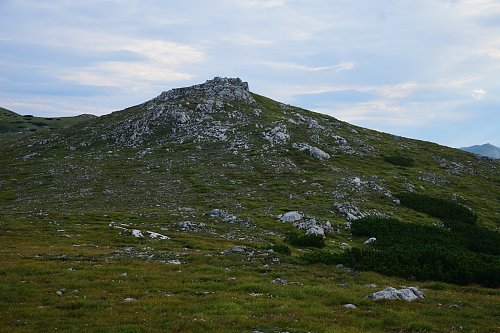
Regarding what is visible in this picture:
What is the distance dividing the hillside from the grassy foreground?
4.6 inches

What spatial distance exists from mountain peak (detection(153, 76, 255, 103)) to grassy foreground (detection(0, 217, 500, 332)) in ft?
Answer: 297

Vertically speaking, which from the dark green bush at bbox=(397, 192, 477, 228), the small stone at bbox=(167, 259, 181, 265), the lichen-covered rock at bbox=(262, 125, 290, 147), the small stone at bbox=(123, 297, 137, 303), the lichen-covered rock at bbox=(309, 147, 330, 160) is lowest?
the small stone at bbox=(167, 259, 181, 265)

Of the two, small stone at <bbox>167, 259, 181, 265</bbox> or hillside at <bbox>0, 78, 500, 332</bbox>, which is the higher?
hillside at <bbox>0, 78, 500, 332</bbox>

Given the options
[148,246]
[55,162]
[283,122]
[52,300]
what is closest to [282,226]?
[148,246]

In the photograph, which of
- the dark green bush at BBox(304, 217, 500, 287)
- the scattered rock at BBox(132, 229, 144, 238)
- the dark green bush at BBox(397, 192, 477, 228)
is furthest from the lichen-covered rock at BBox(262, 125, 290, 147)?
the scattered rock at BBox(132, 229, 144, 238)

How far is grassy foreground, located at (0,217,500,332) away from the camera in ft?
55.1

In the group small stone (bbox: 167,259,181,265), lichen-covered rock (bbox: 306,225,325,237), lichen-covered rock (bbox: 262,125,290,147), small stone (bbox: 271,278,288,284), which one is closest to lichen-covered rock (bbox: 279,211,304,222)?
lichen-covered rock (bbox: 306,225,325,237)

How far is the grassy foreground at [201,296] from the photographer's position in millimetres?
16781

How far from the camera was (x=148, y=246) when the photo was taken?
3472 cm

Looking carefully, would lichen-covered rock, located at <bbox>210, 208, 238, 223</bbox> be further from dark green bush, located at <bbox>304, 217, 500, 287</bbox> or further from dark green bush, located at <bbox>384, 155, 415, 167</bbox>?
dark green bush, located at <bbox>384, 155, 415, 167</bbox>

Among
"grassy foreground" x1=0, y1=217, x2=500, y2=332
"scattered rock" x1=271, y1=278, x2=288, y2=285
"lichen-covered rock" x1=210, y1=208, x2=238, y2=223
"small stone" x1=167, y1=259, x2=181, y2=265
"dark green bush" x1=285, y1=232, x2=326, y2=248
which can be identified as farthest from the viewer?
"lichen-covered rock" x1=210, y1=208, x2=238, y2=223

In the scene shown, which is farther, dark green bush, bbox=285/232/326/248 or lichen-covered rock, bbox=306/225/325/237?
lichen-covered rock, bbox=306/225/325/237

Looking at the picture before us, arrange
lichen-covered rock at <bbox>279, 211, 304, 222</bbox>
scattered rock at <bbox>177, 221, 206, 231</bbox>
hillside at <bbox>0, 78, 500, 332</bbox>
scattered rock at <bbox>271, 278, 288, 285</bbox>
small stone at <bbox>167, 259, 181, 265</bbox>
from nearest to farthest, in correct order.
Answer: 1. hillside at <bbox>0, 78, 500, 332</bbox>
2. scattered rock at <bbox>271, 278, 288, 285</bbox>
3. small stone at <bbox>167, 259, 181, 265</bbox>
4. scattered rock at <bbox>177, 221, 206, 231</bbox>
5. lichen-covered rock at <bbox>279, 211, 304, 222</bbox>

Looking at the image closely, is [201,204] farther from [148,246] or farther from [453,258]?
[453,258]
